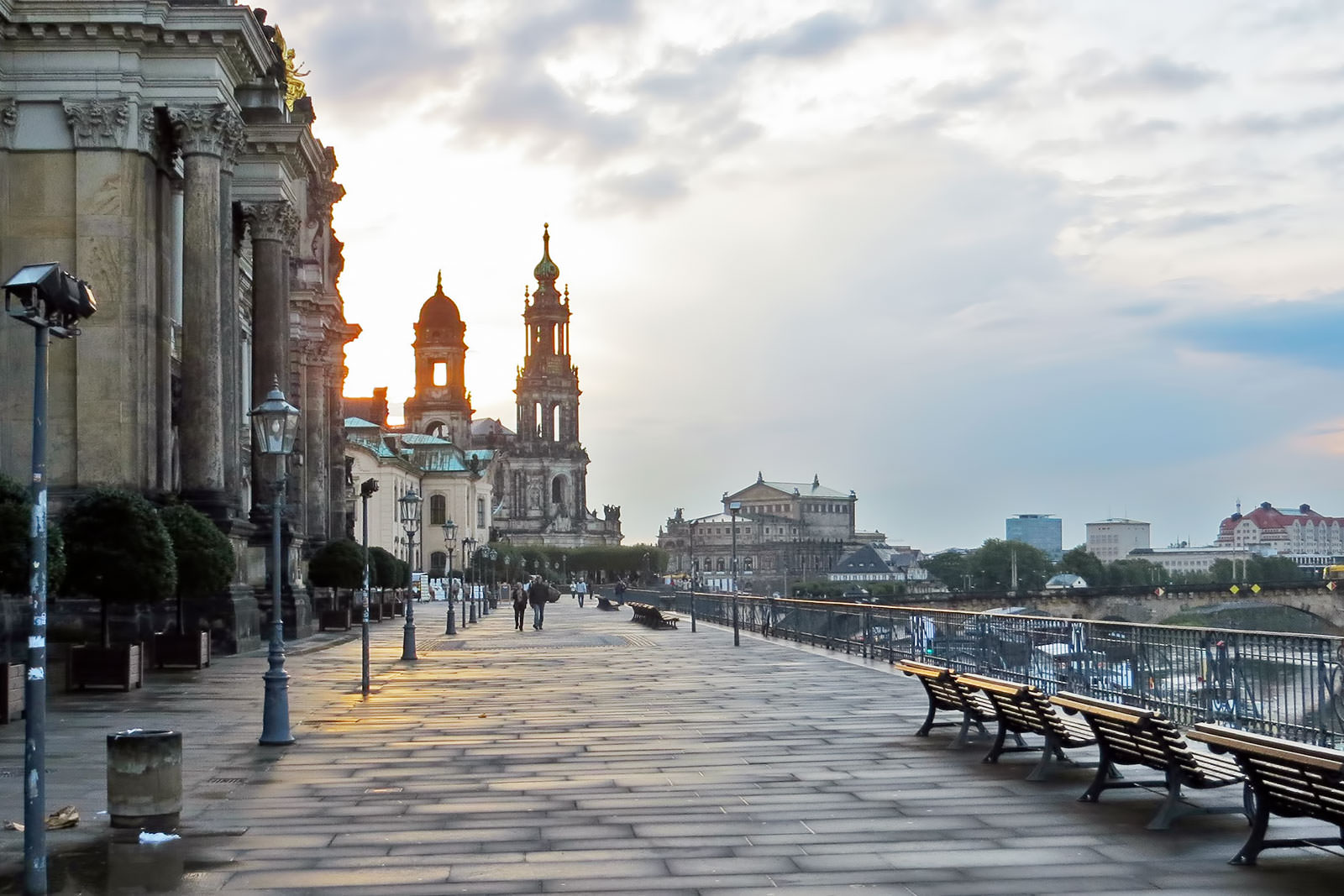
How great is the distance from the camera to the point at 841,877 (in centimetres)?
970

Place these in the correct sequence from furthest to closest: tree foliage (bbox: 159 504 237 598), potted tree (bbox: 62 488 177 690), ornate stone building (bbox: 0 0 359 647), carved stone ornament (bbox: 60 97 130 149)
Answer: carved stone ornament (bbox: 60 97 130 149) → ornate stone building (bbox: 0 0 359 647) → tree foliage (bbox: 159 504 237 598) → potted tree (bbox: 62 488 177 690)

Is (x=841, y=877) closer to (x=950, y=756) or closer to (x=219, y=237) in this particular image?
(x=950, y=756)

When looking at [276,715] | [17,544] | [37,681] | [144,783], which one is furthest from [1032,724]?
[17,544]

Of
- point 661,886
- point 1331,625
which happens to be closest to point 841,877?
point 661,886

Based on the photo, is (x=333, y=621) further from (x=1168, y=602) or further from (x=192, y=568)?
(x=1168, y=602)

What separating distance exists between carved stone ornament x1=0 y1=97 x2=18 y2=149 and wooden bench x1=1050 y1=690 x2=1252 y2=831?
28.5m

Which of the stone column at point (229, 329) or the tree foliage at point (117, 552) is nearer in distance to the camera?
the tree foliage at point (117, 552)

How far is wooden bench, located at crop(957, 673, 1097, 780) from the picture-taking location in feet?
45.5

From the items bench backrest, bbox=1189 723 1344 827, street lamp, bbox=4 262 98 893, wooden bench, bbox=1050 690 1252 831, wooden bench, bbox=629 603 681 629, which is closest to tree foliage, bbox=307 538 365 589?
wooden bench, bbox=629 603 681 629

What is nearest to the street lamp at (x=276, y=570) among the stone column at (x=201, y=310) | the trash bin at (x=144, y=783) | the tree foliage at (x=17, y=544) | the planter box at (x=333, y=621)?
the tree foliage at (x=17, y=544)

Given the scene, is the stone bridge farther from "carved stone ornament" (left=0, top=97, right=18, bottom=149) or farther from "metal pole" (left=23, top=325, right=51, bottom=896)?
"metal pole" (left=23, top=325, right=51, bottom=896)

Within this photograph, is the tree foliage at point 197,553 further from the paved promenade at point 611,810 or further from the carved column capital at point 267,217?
the carved column capital at point 267,217

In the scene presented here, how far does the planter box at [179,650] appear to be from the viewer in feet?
96.9

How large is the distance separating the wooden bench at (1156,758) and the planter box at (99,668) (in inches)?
656
